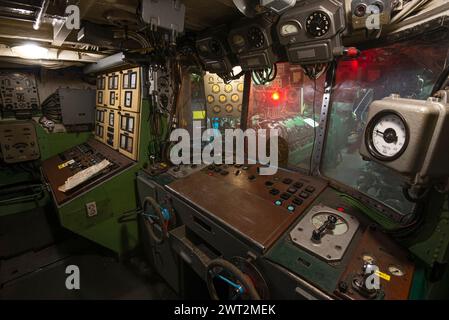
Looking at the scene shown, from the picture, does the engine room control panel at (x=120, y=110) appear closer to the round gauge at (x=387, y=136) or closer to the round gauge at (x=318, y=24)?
the round gauge at (x=318, y=24)

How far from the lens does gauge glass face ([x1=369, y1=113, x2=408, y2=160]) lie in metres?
0.91

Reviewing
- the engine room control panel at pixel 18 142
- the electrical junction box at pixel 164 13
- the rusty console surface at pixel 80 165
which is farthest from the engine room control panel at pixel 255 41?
the engine room control panel at pixel 18 142

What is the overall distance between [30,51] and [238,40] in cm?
263

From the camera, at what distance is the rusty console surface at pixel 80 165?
7.45 feet

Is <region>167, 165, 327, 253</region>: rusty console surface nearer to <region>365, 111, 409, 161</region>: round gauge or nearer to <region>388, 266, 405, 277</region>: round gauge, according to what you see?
<region>388, 266, 405, 277</region>: round gauge

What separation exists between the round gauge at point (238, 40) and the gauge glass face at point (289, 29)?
1.19 ft

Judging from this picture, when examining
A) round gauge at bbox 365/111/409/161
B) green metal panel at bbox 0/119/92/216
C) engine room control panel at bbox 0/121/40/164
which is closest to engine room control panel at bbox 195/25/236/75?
round gauge at bbox 365/111/409/161

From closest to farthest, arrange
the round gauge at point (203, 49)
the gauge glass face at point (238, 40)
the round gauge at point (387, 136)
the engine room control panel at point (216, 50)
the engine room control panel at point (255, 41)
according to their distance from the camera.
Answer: the round gauge at point (387, 136) → the engine room control panel at point (255, 41) → the gauge glass face at point (238, 40) → the engine room control panel at point (216, 50) → the round gauge at point (203, 49)

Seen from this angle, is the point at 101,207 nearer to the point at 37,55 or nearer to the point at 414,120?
the point at 37,55

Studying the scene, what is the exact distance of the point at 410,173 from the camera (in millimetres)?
889

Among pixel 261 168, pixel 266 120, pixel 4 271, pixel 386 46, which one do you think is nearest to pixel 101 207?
pixel 4 271

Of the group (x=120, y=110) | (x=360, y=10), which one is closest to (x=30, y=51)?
(x=120, y=110)

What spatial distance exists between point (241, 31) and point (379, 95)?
1121 millimetres

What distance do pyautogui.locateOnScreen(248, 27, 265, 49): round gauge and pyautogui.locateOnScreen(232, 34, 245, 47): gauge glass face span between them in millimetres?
74
